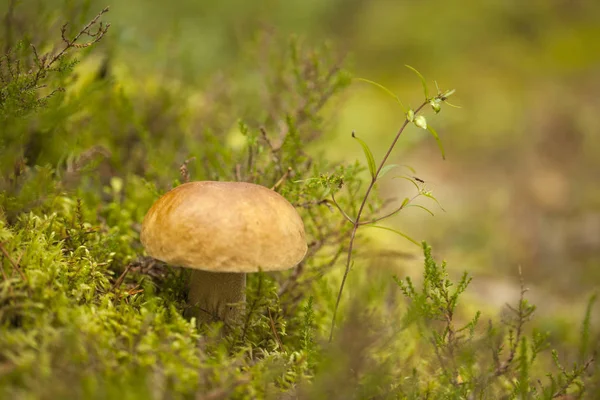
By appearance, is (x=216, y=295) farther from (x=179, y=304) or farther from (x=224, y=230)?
(x=224, y=230)

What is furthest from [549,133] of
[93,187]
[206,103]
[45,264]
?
[45,264]

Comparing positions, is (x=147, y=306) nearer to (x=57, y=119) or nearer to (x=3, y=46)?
(x=57, y=119)

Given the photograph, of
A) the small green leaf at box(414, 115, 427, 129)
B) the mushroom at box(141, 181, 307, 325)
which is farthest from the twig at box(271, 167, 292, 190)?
the small green leaf at box(414, 115, 427, 129)

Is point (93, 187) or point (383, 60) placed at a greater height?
point (383, 60)

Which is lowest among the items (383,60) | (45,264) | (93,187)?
(45,264)

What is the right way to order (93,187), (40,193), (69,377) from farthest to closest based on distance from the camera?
(93,187)
(40,193)
(69,377)

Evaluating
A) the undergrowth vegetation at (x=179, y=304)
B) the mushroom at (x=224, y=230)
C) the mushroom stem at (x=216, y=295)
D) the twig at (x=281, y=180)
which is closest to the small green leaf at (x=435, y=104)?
the undergrowth vegetation at (x=179, y=304)

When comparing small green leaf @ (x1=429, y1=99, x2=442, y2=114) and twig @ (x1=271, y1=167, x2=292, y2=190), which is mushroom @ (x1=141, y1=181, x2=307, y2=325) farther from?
small green leaf @ (x1=429, y1=99, x2=442, y2=114)
